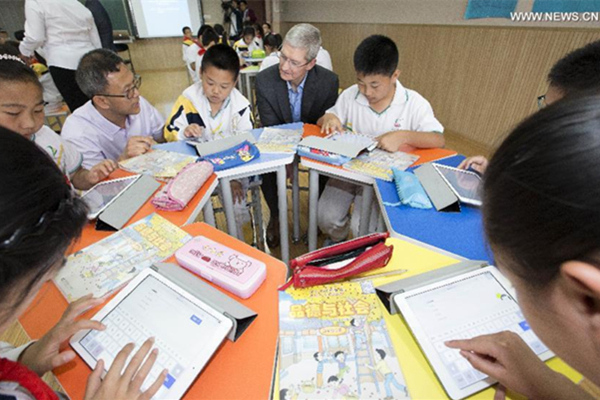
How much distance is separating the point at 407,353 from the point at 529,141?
496mm

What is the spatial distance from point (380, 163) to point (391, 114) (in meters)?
0.50

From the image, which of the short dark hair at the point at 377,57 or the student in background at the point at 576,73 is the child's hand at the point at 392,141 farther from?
the student in background at the point at 576,73

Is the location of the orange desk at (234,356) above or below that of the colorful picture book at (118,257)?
below

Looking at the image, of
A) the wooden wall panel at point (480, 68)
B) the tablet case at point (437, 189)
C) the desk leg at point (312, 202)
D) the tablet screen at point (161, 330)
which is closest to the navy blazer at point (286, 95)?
the desk leg at point (312, 202)

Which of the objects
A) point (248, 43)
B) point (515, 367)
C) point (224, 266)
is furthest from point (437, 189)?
point (248, 43)

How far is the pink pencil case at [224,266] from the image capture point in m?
0.78

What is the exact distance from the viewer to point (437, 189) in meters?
1.21

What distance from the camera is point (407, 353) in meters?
0.65

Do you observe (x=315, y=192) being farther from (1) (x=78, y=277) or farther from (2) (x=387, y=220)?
(1) (x=78, y=277)

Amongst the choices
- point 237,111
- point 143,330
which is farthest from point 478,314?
point 237,111

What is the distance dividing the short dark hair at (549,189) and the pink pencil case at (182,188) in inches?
39.5
